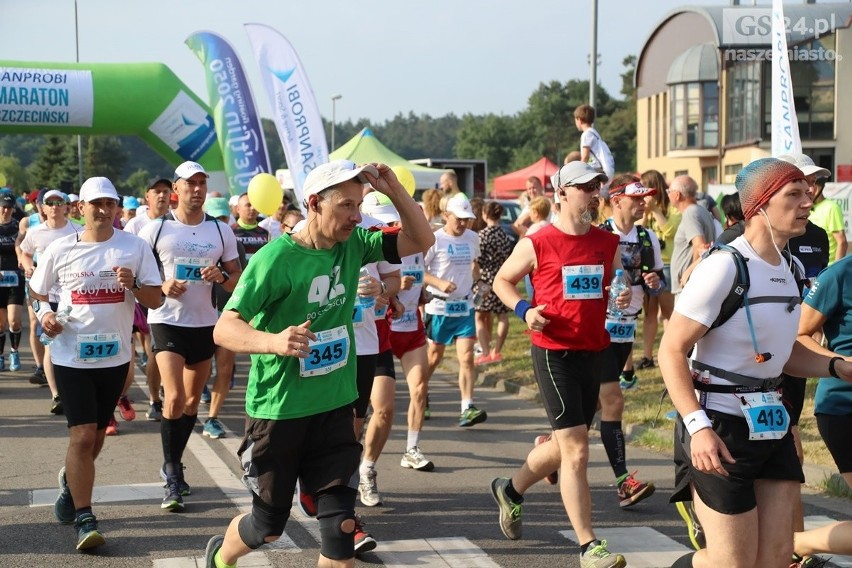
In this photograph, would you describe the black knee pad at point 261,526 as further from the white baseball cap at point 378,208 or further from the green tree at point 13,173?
the green tree at point 13,173

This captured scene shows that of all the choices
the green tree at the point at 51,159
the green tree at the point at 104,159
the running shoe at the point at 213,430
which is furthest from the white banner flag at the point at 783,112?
the green tree at the point at 104,159

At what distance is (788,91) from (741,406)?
6309 millimetres

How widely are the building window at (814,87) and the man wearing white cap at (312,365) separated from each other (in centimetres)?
3852

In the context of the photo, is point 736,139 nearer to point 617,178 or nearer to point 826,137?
point 826,137

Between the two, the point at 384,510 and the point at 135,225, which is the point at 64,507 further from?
the point at 135,225

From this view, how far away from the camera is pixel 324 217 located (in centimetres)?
462

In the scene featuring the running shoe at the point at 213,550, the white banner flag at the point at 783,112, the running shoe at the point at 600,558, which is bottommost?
the running shoe at the point at 600,558

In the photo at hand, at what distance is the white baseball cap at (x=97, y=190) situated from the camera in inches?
260

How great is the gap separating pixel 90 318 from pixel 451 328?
15.8 ft

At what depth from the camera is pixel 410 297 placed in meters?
8.69

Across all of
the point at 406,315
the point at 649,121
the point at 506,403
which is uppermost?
the point at 649,121

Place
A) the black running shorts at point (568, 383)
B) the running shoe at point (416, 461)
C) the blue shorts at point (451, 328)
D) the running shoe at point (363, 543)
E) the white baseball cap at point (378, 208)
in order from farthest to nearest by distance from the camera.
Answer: the blue shorts at point (451, 328), the running shoe at point (416, 461), the white baseball cap at point (378, 208), the running shoe at point (363, 543), the black running shorts at point (568, 383)

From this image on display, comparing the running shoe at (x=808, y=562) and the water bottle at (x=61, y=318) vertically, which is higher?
the water bottle at (x=61, y=318)

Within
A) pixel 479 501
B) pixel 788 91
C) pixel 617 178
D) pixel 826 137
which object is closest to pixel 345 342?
pixel 479 501
